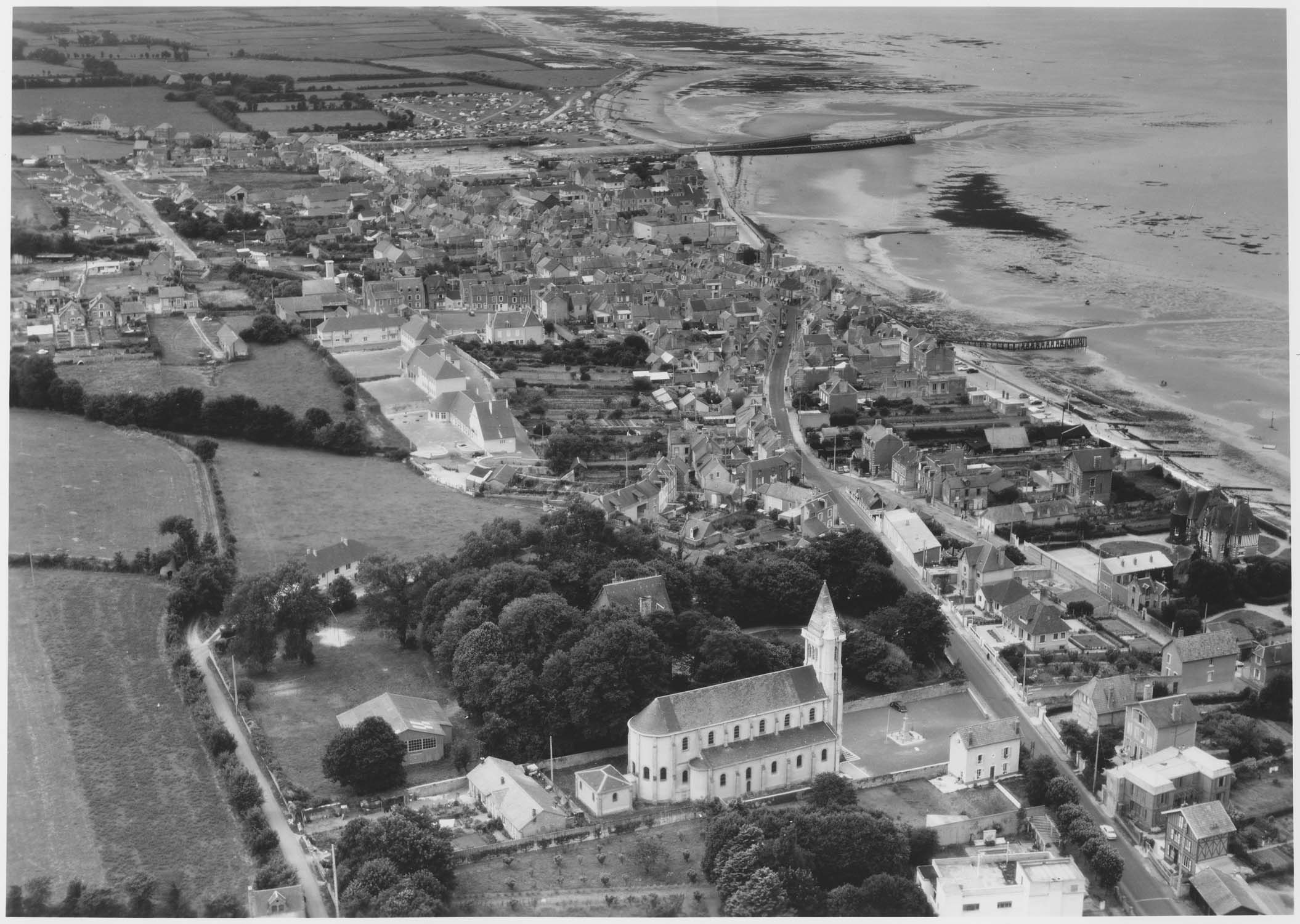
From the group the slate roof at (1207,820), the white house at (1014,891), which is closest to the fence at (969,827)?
the white house at (1014,891)

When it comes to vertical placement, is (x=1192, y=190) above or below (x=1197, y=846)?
above

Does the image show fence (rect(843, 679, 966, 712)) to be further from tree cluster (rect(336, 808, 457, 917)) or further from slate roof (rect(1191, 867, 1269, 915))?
tree cluster (rect(336, 808, 457, 917))

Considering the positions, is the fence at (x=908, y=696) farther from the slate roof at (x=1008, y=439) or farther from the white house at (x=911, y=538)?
the slate roof at (x=1008, y=439)

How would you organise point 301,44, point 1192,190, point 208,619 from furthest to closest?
point 301,44, point 1192,190, point 208,619

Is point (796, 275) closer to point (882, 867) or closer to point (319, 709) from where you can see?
point (319, 709)

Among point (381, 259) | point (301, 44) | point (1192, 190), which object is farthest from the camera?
point (301, 44)

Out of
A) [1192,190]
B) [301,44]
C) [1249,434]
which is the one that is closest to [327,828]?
[1249,434]
